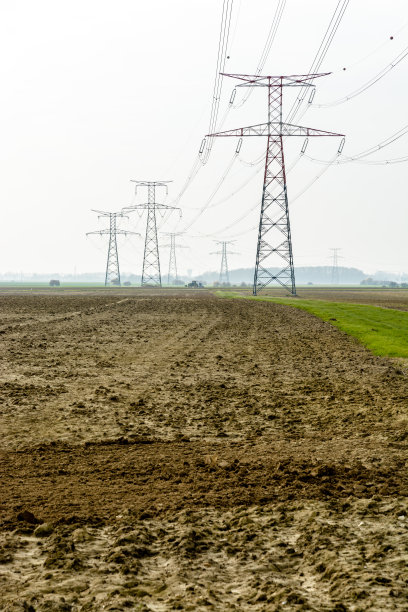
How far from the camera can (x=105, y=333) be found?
2852 cm

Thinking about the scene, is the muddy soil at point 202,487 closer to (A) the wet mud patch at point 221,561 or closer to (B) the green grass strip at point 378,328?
(A) the wet mud patch at point 221,561

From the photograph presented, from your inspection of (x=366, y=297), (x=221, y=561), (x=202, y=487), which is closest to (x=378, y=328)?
(x=202, y=487)

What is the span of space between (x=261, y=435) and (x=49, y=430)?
3.29 m

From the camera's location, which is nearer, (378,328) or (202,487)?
(202,487)

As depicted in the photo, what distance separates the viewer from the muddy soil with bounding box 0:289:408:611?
5.69 m

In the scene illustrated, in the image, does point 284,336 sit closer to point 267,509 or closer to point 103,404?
point 103,404

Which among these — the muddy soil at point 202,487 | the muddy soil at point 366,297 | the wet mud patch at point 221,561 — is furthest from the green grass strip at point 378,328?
the wet mud patch at point 221,561

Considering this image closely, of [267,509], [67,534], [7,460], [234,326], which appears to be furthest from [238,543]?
[234,326]

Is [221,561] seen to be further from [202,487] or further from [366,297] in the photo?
[366,297]

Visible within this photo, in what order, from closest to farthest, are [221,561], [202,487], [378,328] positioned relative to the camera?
[221,561] → [202,487] → [378,328]

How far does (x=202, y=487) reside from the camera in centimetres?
849

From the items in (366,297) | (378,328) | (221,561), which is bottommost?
(221,561)

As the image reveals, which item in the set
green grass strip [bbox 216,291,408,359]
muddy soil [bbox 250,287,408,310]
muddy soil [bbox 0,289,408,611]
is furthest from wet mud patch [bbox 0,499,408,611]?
muddy soil [bbox 250,287,408,310]

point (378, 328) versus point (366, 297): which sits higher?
point (366, 297)
